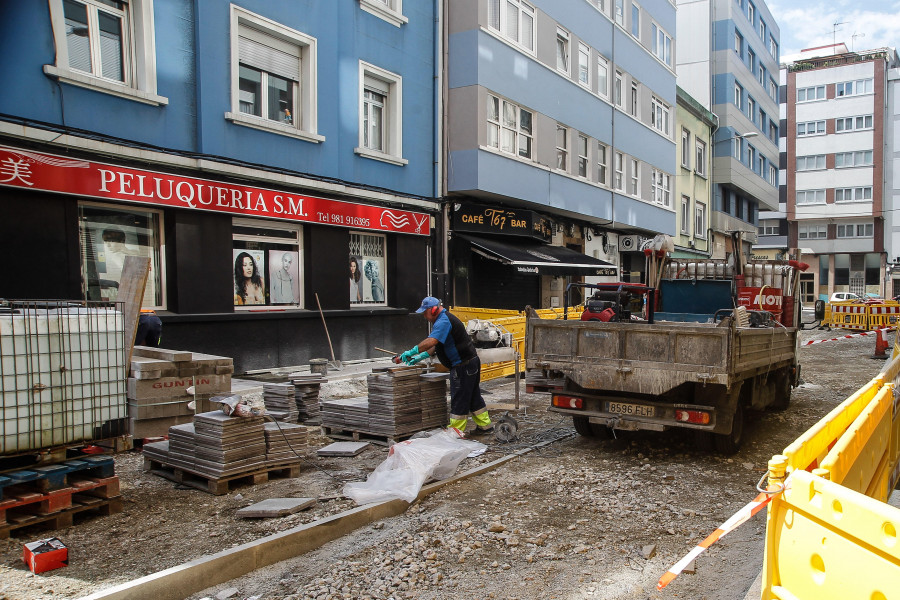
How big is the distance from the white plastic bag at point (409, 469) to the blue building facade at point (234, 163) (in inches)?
225

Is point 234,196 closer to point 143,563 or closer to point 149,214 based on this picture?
point 149,214

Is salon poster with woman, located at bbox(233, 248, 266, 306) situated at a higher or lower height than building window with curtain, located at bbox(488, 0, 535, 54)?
lower

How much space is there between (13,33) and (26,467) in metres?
6.52

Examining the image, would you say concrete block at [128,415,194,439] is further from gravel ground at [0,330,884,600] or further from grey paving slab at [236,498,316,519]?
grey paving slab at [236,498,316,519]

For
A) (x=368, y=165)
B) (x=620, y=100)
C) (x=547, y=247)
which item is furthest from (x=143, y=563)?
(x=620, y=100)

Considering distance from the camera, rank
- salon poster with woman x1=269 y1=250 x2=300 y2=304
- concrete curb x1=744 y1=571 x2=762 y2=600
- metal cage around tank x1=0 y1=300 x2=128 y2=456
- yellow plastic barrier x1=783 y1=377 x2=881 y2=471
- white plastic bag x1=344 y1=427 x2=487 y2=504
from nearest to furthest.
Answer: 1. yellow plastic barrier x1=783 y1=377 x2=881 y2=471
2. concrete curb x1=744 y1=571 x2=762 y2=600
3. metal cage around tank x1=0 y1=300 x2=128 y2=456
4. white plastic bag x1=344 y1=427 x2=487 y2=504
5. salon poster with woman x1=269 y1=250 x2=300 y2=304

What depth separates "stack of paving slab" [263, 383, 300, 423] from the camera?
311 inches

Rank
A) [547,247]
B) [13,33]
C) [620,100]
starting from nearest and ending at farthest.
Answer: [13,33]
[547,247]
[620,100]

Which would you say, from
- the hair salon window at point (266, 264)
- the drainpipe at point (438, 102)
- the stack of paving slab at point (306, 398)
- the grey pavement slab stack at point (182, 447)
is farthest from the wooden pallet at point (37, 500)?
the drainpipe at point (438, 102)

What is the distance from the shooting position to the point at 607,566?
161 inches

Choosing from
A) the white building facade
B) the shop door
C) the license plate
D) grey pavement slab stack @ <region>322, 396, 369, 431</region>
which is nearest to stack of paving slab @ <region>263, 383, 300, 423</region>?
grey pavement slab stack @ <region>322, 396, 369, 431</region>

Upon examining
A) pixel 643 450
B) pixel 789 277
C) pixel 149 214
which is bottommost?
pixel 643 450

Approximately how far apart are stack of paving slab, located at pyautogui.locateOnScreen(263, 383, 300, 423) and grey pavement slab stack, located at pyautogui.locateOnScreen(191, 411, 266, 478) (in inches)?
88.7

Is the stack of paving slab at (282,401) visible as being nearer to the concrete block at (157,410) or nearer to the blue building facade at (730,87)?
the concrete block at (157,410)
